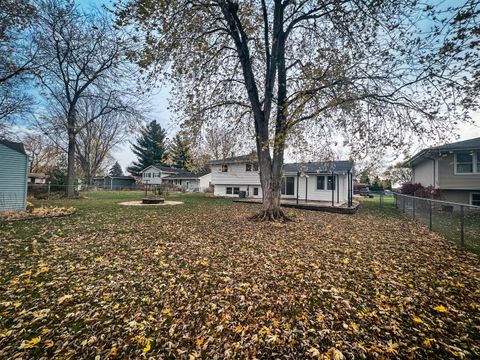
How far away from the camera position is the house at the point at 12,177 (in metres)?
10.5

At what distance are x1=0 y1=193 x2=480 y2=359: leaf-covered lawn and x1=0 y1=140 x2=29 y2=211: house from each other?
694 centimetres

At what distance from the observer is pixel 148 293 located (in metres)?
3.39

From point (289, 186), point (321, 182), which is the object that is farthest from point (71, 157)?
point (321, 182)

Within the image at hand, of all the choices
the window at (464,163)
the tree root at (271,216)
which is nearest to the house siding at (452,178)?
the window at (464,163)

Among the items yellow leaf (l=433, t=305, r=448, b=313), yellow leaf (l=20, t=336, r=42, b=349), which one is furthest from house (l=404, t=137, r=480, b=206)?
yellow leaf (l=20, t=336, r=42, b=349)

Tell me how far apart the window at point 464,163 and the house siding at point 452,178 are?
0.23m

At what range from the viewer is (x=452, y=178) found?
44.5 feet

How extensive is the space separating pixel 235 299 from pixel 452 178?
17.1 meters

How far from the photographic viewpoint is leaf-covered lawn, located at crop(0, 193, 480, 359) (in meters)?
2.35

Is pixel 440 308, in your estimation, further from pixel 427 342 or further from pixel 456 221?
pixel 456 221

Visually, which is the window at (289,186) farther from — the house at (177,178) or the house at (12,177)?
the house at (177,178)

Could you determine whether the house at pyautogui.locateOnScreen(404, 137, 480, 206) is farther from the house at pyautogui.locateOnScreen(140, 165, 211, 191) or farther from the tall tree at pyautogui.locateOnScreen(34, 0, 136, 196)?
the house at pyautogui.locateOnScreen(140, 165, 211, 191)

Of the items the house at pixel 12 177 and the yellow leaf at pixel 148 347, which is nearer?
the yellow leaf at pixel 148 347

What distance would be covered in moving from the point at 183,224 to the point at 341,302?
21.5 feet
